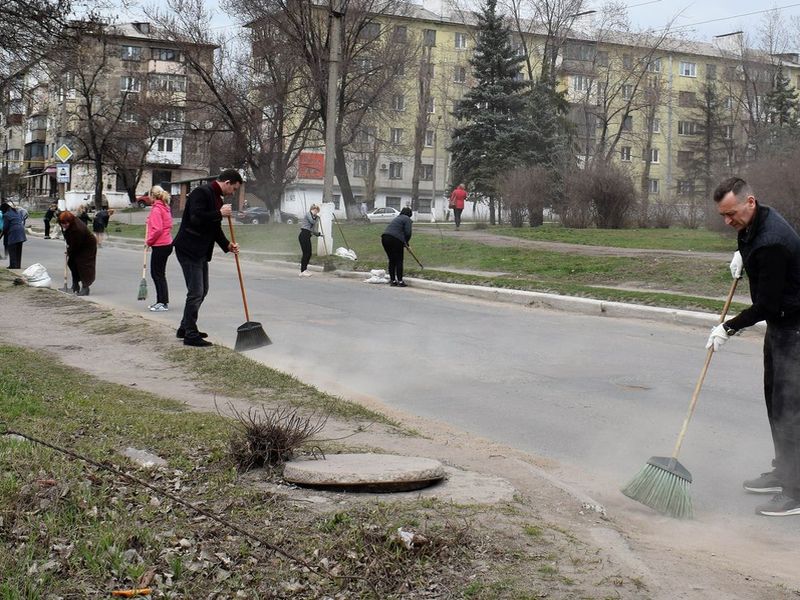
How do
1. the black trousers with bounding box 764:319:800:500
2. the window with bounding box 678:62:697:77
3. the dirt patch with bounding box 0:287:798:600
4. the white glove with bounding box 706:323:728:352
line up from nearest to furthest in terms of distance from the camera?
the dirt patch with bounding box 0:287:798:600
the black trousers with bounding box 764:319:800:500
the white glove with bounding box 706:323:728:352
the window with bounding box 678:62:697:77

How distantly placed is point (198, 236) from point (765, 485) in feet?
22.2

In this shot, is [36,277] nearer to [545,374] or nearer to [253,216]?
[545,374]

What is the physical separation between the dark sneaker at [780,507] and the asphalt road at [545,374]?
8 centimetres

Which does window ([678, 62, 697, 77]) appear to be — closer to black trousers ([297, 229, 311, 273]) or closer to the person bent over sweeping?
black trousers ([297, 229, 311, 273])

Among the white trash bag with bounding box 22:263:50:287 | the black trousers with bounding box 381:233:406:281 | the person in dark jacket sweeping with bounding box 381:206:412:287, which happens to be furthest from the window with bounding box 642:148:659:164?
the white trash bag with bounding box 22:263:50:287

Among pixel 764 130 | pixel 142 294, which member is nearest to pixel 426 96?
pixel 764 130

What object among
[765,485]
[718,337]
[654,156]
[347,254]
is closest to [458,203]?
[347,254]

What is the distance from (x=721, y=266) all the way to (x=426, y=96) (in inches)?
2183

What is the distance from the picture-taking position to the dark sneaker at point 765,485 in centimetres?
617

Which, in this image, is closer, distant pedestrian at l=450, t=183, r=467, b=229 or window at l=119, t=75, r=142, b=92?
distant pedestrian at l=450, t=183, r=467, b=229

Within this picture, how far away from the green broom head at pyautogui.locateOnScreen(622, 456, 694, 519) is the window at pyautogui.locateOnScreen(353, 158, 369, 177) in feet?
263

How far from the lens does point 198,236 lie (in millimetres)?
11164

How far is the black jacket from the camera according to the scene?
432 inches

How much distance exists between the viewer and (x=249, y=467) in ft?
18.1
